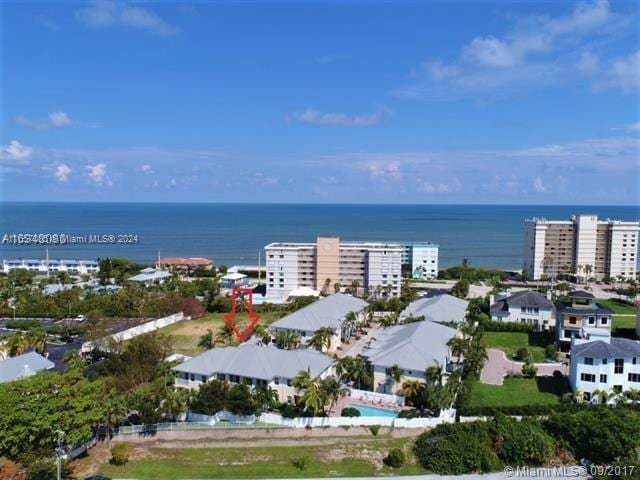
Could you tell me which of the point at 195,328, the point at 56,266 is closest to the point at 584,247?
the point at 195,328

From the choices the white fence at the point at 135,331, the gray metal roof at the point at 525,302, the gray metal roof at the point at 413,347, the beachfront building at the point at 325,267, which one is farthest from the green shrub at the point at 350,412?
the beachfront building at the point at 325,267

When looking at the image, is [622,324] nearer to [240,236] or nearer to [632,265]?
[632,265]

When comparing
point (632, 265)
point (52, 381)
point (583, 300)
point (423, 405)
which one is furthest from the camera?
point (632, 265)

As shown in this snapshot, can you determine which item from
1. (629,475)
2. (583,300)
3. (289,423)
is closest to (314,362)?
(289,423)

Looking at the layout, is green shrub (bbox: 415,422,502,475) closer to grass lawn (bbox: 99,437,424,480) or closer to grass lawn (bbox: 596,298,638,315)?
grass lawn (bbox: 99,437,424,480)

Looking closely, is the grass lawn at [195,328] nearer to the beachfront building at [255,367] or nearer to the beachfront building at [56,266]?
the beachfront building at [255,367]
